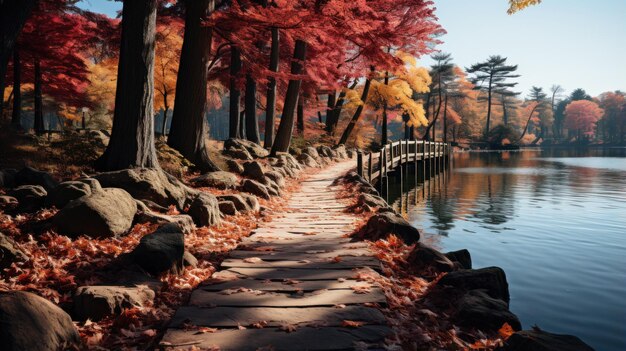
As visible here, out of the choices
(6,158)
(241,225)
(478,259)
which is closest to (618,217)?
(478,259)

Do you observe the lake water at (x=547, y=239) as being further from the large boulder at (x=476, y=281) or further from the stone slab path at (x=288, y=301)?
the stone slab path at (x=288, y=301)

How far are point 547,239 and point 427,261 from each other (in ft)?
26.9

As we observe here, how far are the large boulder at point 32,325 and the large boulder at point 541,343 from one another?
3.09 m

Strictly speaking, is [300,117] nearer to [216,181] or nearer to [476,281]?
[216,181]

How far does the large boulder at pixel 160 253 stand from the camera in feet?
15.3

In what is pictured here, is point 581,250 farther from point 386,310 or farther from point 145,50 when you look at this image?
point 145,50

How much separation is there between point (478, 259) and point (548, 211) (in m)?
7.69

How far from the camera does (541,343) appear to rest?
302 centimetres

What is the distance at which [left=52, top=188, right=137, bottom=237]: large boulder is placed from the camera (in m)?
5.38

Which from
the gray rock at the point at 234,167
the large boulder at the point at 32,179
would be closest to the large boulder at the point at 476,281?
the large boulder at the point at 32,179

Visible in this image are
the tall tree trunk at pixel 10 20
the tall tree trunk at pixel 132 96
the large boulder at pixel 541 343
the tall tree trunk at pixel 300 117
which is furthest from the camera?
the tall tree trunk at pixel 300 117

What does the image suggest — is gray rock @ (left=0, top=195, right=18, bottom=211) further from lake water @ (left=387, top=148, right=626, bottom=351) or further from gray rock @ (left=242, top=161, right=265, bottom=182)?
lake water @ (left=387, top=148, right=626, bottom=351)

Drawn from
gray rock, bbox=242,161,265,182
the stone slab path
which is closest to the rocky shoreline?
the stone slab path

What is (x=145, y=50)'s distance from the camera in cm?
855
